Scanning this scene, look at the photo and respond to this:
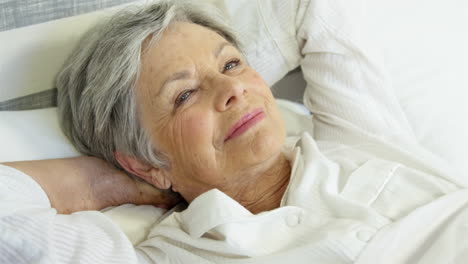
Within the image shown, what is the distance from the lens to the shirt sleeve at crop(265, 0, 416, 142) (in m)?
1.62

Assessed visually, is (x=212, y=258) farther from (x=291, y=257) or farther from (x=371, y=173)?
(x=371, y=173)

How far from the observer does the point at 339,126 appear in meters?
1.65

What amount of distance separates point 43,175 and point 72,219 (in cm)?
17

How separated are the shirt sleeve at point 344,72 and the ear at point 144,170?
53 cm

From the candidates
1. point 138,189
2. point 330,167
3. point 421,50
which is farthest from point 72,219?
point 421,50

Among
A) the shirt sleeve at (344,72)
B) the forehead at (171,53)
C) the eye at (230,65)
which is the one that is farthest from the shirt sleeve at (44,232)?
the shirt sleeve at (344,72)

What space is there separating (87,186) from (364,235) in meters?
0.74

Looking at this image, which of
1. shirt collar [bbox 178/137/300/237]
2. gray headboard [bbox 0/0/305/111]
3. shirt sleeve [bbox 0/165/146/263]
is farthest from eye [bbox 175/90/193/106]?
gray headboard [bbox 0/0/305/111]

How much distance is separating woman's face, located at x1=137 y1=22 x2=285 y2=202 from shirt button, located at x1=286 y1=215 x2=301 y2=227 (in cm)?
15

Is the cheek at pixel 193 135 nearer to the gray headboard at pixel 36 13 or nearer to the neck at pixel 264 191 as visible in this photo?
the neck at pixel 264 191

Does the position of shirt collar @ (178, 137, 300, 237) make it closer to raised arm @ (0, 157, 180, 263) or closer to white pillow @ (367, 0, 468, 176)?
raised arm @ (0, 157, 180, 263)

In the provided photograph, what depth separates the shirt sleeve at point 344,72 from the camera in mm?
1615

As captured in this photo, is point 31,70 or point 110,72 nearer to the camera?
point 110,72

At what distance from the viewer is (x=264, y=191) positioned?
1.49m
